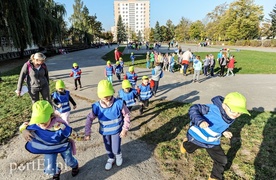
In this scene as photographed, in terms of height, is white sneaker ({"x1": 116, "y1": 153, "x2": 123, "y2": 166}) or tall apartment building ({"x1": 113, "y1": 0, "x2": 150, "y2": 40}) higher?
tall apartment building ({"x1": 113, "y1": 0, "x2": 150, "y2": 40})

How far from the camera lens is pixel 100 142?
4289 millimetres

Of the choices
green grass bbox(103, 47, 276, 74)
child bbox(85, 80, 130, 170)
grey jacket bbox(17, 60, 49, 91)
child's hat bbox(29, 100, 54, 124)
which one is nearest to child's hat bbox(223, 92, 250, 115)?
child bbox(85, 80, 130, 170)

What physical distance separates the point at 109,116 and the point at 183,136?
7.62ft

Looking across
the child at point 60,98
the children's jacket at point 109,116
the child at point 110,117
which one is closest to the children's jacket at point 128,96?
the child at point 60,98

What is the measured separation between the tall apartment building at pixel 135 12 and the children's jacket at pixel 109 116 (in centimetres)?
16639

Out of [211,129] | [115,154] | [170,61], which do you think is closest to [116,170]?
[115,154]

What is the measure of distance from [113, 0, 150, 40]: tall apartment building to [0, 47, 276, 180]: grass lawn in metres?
164

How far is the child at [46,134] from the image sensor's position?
244 centimetres

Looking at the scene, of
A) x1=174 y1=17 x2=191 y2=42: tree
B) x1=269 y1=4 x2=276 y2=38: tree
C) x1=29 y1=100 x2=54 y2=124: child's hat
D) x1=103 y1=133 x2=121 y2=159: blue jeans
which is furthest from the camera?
x1=174 y1=17 x2=191 y2=42: tree

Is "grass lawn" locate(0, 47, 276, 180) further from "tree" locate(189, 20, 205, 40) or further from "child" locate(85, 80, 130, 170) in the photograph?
"tree" locate(189, 20, 205, 40)

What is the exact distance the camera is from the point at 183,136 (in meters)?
4.55

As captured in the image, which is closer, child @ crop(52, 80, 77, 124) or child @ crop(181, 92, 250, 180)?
child @ crop(181, 92, 250, 180)

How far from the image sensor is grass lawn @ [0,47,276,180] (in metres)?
3.39

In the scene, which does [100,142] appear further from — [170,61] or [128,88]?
[170,61]
